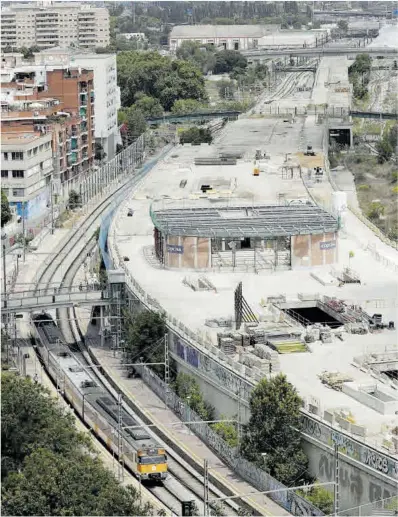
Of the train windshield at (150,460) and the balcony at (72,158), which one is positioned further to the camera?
the balcony at (72,158)

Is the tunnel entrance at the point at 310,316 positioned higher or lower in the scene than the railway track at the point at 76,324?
higher

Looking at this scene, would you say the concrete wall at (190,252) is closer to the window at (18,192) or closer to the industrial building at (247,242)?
the industrial building at (247,242)

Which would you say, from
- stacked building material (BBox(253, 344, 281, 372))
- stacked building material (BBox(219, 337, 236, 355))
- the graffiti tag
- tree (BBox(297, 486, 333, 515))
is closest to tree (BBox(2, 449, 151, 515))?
tree (BBox(297, 486, 333, 515))

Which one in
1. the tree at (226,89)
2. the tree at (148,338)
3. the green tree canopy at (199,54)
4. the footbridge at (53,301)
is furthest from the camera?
the green tree canopy at (199,54)

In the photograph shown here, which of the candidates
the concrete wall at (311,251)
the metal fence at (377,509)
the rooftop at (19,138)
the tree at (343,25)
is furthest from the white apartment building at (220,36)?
the metal fence at (377,509)

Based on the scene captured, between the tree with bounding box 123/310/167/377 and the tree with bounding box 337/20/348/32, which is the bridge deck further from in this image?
the tree with bounding box 337/20/348/32

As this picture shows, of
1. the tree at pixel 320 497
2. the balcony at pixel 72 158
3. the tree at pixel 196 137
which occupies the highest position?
the tree at pixel 320 497
